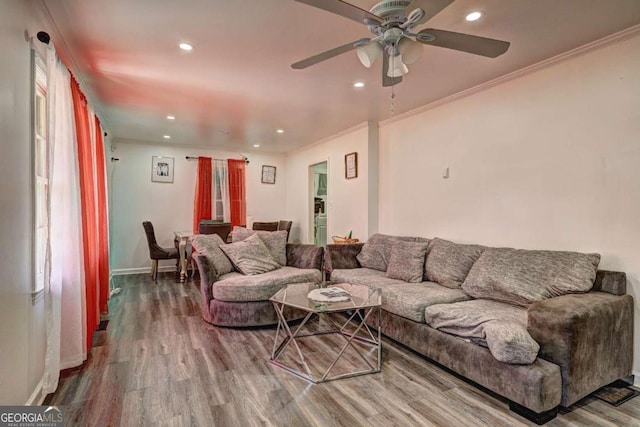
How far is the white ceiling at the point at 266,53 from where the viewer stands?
82.4 inches

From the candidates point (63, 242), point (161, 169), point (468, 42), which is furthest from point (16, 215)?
point (161, 169)

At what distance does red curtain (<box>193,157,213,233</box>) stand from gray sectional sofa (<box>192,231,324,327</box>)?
2.67m

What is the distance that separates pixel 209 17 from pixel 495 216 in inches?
119

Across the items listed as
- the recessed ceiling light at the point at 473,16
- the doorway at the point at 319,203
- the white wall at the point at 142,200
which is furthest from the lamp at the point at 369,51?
the white wall at the point at 142,200

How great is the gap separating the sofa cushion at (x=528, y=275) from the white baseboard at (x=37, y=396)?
324 centimetres

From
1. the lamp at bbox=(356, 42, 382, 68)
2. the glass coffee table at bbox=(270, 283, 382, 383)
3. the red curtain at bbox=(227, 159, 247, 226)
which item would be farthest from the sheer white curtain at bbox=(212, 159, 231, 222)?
the lamp at bbox=(356, 42, 382, 68)

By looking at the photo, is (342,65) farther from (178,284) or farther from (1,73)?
A: (178,284)

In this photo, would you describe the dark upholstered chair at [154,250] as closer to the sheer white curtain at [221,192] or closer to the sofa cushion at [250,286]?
the sheer white curtain at [221,192]

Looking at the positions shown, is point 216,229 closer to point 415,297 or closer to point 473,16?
point 415,297

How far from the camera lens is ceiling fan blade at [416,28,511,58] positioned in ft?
6.05

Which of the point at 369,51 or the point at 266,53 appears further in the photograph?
the point at 266,53

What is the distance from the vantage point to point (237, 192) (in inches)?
275

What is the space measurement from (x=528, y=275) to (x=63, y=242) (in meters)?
3.57

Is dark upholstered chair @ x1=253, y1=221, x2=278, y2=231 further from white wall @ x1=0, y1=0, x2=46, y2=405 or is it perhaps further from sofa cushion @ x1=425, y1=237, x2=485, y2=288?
white wall @ x1=0, y1=0, x2=46, y2=405
